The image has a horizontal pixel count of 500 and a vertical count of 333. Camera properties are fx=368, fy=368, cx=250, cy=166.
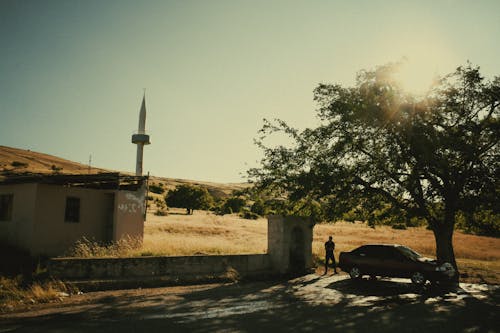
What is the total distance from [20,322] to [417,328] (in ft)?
28.0

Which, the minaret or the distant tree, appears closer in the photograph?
the minaret

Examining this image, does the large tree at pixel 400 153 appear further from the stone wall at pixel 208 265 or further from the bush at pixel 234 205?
the bush at pixel 234 205

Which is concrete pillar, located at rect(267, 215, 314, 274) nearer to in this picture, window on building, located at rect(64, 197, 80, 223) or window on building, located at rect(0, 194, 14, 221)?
window on building, located at rect(64, 197, 80, 223)

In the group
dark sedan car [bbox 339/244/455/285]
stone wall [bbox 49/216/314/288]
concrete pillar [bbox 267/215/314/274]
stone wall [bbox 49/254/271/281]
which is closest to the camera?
stone wall [bbox 49/254/271/281]

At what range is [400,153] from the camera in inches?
685

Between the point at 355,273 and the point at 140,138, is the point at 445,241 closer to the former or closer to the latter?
the point at 355,273

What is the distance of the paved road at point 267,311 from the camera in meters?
7.79

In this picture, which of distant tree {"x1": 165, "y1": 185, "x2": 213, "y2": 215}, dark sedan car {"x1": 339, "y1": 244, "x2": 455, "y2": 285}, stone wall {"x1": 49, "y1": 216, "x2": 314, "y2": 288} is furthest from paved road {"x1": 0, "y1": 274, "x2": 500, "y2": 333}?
distant tree {"x1": 165, "y1": 185, "x2": 213, "y2": 215}

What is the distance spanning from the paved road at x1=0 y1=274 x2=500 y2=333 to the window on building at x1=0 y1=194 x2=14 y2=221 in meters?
9.92

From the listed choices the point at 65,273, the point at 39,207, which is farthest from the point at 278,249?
the point at 39,207

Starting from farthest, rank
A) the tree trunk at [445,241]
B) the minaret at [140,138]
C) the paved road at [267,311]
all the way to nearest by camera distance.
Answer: the minaret at [140,138]
the tree trunk at [445,241]
the paved road at [267,311]

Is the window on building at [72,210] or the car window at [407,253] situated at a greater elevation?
the window on building at [72,210]

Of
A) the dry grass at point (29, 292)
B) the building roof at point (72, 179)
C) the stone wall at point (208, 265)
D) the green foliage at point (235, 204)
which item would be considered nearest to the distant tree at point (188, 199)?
the green foliage at point (235, 204)

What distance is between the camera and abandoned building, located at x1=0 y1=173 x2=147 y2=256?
16344 mm
